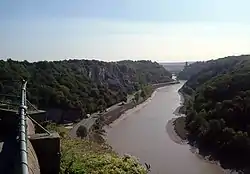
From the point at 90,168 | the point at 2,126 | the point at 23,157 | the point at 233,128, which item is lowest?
the point at 233,128

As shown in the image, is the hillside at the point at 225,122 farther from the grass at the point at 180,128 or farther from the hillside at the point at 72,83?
the hillside at the point at 72,83

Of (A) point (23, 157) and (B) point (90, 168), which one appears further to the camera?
(B) point (90, 168)

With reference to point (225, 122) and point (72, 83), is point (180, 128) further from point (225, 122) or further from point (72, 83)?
point (72, 83)

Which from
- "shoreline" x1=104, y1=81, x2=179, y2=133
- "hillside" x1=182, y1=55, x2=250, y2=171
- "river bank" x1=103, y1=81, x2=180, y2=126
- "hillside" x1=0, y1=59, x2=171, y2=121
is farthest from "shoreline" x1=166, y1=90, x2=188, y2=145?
"hillside" x1=0, y1=59, x2=171, y2=121

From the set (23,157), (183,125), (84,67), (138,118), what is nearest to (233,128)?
(183,125)

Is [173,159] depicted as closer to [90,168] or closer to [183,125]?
[183,125]

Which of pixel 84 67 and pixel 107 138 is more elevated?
pixel 84 67
